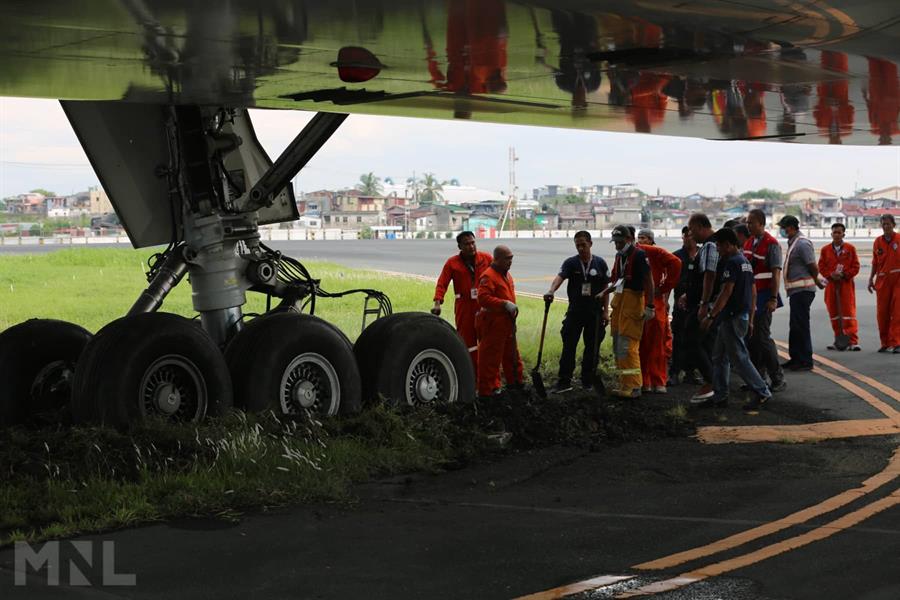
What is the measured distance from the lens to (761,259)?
13.5 metres

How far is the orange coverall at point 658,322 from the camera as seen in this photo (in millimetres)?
13047

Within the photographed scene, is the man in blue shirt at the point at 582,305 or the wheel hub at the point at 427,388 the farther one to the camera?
the man in blue shirt at the point at 582,305

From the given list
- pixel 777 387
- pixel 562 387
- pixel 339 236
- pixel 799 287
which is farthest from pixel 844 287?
pixel 339 236

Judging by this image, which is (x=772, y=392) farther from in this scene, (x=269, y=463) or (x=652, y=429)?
(x=269, y=463)

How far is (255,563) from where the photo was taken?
6.03 m

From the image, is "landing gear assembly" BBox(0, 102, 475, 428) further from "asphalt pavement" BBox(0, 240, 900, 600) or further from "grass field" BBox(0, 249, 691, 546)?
"asphalt pavement" BBox(0, 240, 900, 600)

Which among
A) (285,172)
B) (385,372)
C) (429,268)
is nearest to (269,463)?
(385,372)

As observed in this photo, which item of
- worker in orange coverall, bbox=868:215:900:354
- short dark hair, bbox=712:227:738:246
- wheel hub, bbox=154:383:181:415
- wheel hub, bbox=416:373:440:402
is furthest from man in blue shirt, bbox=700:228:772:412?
worker in orange coverall, bbox=868:215:900:354

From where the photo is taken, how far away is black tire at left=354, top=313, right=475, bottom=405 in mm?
10117

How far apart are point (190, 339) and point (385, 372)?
1873 millimetres

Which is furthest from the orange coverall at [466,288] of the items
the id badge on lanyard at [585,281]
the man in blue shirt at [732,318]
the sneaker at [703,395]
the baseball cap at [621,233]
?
the man in blue shirt at [732,318]

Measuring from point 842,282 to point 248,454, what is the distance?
1184 cm

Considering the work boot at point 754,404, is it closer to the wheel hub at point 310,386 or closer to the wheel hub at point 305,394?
the wheel hub at point 310,386

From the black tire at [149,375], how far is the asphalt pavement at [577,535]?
1.70 m
